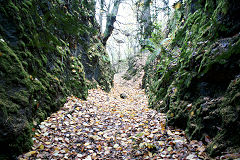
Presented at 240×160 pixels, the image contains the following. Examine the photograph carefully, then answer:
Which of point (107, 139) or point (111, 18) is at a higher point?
point (111, 18)

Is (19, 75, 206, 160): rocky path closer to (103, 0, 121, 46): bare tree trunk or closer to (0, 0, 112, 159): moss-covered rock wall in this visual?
(0, 0, 112, 159): moss-covered rock wall

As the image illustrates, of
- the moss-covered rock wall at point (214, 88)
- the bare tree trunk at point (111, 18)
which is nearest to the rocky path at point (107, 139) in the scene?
the moss-covered rock wall at point (214, 88)

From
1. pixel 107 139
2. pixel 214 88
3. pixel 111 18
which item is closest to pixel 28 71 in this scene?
pixel 107 139

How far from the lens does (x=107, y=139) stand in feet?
8.11

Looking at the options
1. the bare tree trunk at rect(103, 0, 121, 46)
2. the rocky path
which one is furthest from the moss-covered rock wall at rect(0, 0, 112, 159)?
the bare tree trunk at rect(103, 0, 121, 46)

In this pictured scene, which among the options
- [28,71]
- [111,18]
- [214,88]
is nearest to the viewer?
[214,88]

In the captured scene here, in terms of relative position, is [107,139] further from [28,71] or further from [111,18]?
[111,18]

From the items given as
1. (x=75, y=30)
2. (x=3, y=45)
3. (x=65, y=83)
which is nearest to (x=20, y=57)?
(x=3, y=45)

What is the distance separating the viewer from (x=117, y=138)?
2516 millimetres

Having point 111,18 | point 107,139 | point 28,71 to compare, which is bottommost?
point 107,139

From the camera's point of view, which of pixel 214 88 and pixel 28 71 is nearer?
pixel 214 88

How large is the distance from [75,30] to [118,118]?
2298 millimetres

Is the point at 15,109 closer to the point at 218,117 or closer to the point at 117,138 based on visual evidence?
the point at 117,138

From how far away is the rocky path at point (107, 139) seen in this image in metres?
1.88
